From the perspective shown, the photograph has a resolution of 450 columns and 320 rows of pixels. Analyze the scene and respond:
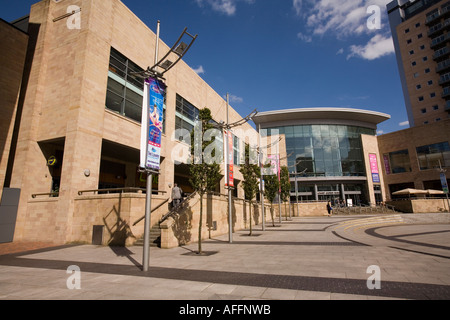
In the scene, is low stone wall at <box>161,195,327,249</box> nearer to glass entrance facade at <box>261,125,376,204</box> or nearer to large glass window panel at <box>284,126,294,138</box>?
glass entrance facade at <box>261,125,376,204</box>

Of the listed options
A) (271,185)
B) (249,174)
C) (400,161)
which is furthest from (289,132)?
(249,174)

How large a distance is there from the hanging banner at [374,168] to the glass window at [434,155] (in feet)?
25.9

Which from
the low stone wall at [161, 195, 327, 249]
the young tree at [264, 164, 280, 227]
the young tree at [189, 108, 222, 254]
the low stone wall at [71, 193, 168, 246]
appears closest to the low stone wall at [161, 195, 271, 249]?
the low stone wall at [161, 195, 327, 249]

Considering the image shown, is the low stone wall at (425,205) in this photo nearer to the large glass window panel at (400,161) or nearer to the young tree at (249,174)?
the large glass window panel at (400,161)

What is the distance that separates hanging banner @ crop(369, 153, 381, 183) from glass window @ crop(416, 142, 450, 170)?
7886mm

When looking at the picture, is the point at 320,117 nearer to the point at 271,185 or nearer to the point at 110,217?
the point at 271,185

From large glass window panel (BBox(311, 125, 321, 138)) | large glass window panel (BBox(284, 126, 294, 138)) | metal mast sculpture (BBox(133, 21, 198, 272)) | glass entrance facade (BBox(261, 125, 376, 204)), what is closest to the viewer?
metal mast sculpture (BBox(133, 21, 198, 272))

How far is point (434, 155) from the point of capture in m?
46.2

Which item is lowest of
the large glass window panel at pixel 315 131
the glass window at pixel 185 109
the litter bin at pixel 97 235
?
the litter bin at pixel 97 235

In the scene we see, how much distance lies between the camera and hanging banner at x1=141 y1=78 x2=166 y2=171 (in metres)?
7.62

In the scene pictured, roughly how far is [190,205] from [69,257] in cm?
620

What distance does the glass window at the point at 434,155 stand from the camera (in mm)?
44812

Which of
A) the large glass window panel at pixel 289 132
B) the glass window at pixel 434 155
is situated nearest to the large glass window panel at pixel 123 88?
the large glass window panel at pixel 289 132
